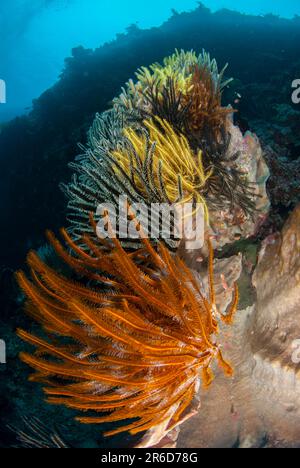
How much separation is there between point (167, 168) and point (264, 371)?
230 centimetres

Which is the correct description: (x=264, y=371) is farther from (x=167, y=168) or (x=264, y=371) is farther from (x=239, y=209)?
(x=167, y=168)

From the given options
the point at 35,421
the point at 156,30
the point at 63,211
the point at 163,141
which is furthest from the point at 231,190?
the point at 156,30

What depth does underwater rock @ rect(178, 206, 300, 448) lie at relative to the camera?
3.14m

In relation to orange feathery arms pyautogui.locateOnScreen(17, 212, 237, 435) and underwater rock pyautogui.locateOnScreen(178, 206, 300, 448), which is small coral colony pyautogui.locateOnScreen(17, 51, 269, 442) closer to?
orange feathery arms pyautogui.locateOnScreen(17, 212, 237, 435)

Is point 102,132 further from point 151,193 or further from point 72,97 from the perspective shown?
point 72,97

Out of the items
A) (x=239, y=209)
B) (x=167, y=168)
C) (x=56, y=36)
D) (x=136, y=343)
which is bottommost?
(x=136, y=343)

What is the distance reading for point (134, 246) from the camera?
3.42 m

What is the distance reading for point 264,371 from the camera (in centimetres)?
340

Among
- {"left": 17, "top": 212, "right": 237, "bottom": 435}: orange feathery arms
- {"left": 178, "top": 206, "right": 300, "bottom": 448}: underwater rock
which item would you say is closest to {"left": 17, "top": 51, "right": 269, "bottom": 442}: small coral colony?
{"left": 17, "top": 212, "right": 237, "bottom": 435}: orange feathery arms

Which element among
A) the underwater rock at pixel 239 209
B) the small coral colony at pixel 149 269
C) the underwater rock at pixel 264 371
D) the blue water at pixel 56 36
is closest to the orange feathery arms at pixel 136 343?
the small coral colony at pixel 149 269

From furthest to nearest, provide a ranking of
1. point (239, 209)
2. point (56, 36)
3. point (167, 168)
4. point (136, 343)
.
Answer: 1. point (56, 36)
2. point (239, 209)
3. point (167, 168)
4. point (136, 343)

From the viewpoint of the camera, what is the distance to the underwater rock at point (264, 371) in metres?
3.14

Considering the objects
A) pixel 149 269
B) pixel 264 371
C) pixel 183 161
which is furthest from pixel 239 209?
pixel 264 371

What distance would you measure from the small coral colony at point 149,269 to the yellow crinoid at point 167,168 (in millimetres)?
13
